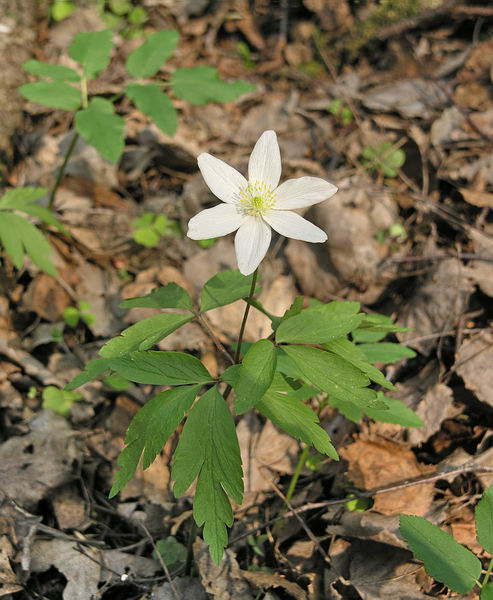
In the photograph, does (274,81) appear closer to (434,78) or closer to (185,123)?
(185,123)

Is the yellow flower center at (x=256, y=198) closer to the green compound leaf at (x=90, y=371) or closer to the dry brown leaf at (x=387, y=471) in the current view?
the green compound leaf at (x=90, y=371)

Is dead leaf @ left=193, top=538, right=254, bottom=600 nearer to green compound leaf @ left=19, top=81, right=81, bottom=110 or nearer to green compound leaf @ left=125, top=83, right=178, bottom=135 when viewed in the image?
green compound leaf @ left=125, top=83, right=178, bottom=135

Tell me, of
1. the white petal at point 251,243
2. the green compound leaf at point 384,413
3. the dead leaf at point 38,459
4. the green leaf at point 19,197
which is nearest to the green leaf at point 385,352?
the green compound leaf at point 384,413

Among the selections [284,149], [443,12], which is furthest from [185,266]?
[443,12]

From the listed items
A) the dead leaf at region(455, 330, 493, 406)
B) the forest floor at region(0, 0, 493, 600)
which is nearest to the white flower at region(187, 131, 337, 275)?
the forest floor at region(0, 0, 493, 600)

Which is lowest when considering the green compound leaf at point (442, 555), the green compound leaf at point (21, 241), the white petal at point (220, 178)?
the green compound leaf at point (442, 555)

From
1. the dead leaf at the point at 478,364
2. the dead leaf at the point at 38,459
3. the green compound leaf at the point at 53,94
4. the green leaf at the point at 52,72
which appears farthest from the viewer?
the green leaf at the point at 52,72
